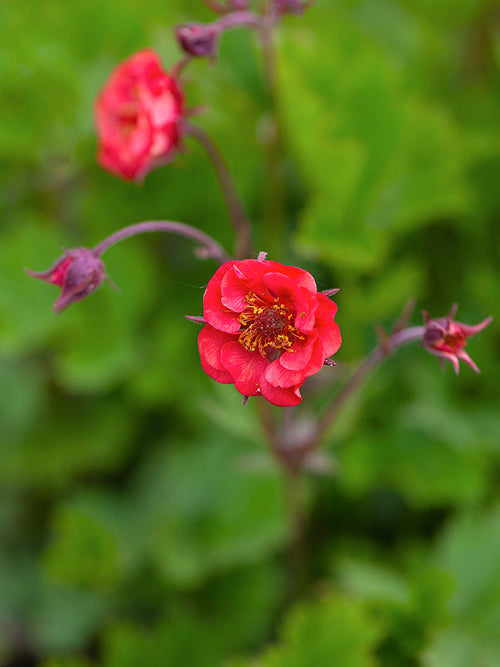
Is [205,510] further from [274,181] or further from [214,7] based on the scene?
[214,7]

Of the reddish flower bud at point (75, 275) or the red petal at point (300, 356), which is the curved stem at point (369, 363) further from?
the reddish flower bud at point (75, 275)

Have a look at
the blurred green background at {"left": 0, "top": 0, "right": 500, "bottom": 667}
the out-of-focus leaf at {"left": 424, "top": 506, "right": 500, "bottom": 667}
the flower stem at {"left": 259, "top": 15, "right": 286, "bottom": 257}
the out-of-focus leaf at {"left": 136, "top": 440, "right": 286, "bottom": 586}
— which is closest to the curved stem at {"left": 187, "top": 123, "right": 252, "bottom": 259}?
the blurred green background at {"left": 0, "top": 0, "right": 500, "bottom": 667}

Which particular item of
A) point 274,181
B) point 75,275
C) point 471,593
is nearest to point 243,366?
point 75,275

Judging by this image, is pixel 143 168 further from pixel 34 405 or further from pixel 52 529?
pixel 52 529

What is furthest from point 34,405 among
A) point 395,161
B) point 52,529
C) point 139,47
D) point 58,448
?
point 395,161

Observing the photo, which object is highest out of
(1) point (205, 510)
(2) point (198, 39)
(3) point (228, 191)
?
(2) point (198, 39)

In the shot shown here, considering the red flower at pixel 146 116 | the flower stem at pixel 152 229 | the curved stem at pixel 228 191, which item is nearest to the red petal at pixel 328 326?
the flower stem at pixel 152 229
